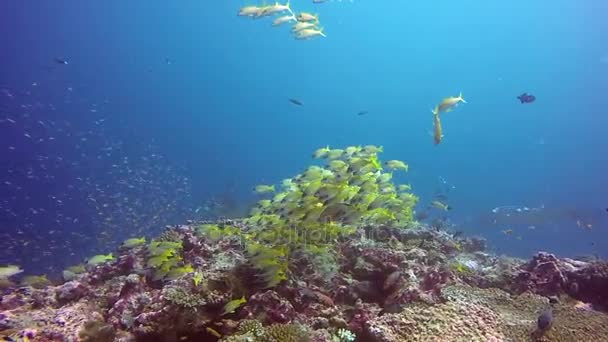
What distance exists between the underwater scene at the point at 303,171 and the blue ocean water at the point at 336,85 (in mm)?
701

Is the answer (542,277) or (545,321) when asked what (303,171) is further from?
(545,321)

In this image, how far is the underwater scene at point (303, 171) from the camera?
621 cm

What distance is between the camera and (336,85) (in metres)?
156

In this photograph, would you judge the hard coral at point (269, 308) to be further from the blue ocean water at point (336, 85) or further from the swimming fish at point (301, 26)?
the blue ocean water at point (336, 85)

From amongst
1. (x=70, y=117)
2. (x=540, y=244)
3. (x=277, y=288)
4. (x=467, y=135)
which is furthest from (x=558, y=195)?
(x=70, y=117)

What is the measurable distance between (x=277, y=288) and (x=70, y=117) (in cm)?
10492

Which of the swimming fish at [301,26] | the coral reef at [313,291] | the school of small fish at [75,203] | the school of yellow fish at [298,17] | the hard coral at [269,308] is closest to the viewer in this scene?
the coral reef at [313,291]

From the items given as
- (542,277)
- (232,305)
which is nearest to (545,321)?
(542,277)

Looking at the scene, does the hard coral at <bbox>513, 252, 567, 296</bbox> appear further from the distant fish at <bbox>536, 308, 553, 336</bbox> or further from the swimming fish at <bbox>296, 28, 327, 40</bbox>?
the swimming fish at <bbox>296, 28, 327, 40</bbox>


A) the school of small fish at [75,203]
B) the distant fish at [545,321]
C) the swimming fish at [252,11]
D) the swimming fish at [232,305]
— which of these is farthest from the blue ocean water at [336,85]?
the distant fish at [545,321]

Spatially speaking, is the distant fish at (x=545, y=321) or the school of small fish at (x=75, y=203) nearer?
the distant fish at (x=545, y=321)

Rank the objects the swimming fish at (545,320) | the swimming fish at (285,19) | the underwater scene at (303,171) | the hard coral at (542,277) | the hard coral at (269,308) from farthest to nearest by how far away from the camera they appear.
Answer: the swimming fish at (285,19)
the hard coral at (542,277)
the underwater scene at (303,171)
the hard coral at (269,308)
the swimming fish at (545,320)

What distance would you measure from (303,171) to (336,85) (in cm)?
15035

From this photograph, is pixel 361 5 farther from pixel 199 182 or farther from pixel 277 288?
pixel 277 288
